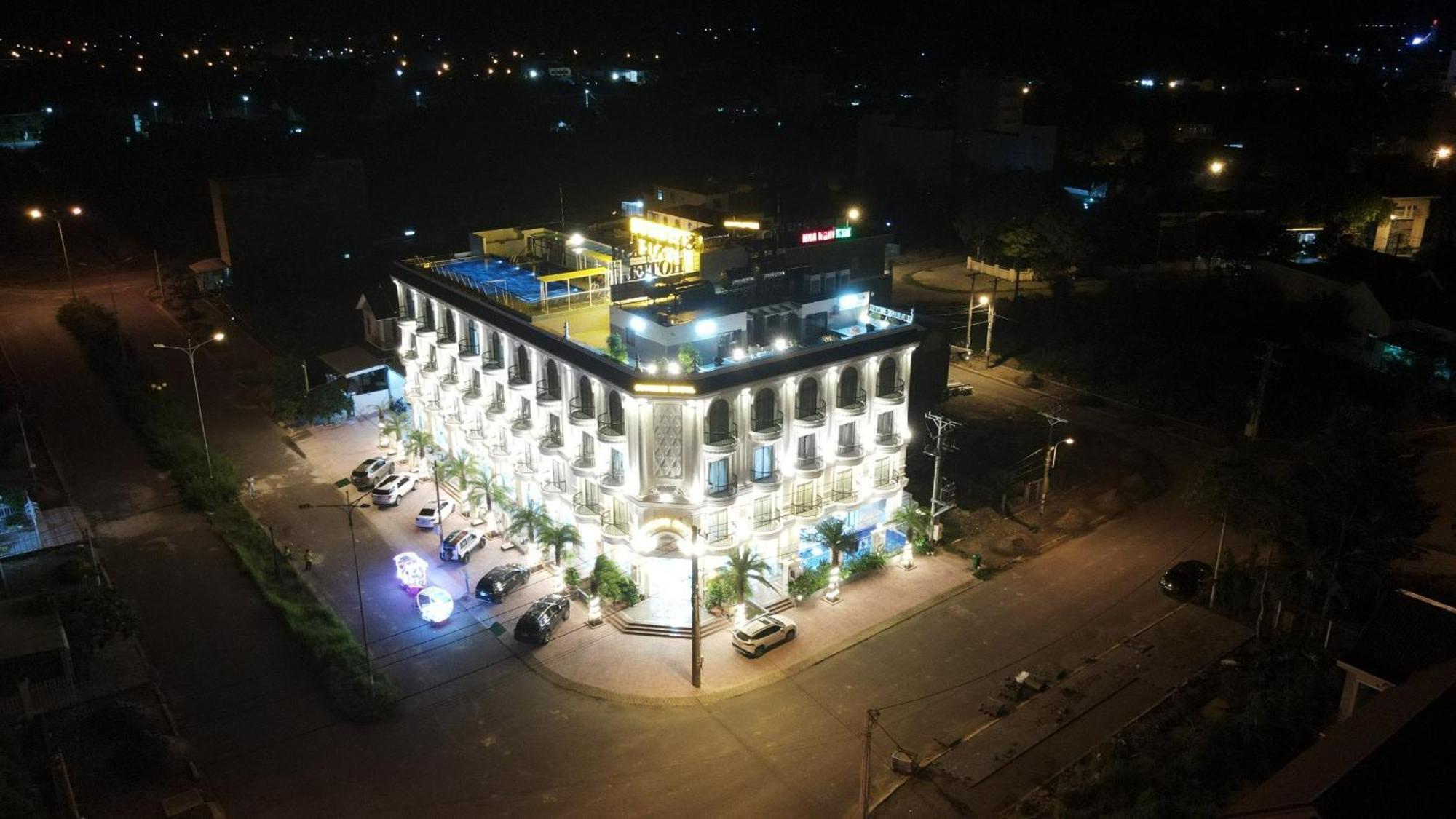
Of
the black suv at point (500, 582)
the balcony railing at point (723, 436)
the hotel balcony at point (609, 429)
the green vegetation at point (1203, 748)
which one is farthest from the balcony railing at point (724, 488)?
the green vegetation at point (1203, 748)

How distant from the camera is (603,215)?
112438 millimetres

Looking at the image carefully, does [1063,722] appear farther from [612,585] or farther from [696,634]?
[612,585]

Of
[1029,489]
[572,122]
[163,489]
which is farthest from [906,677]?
[572,122]

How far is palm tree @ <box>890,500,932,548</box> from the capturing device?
45.5m

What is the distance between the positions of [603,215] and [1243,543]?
3199 inches

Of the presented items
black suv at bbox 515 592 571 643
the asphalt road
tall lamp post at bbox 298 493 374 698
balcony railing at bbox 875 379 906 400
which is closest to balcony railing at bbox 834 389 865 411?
balcony railing at bbox 875 379 906 400

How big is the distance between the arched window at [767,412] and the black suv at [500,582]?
499 inches

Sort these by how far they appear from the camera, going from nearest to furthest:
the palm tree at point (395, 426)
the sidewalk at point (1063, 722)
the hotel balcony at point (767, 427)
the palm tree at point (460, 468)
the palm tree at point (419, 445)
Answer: the sidewalk at point (1063, 722) → the hotel balcony at point (767, 427) → the palm tree at point (460, 468) → the palm tree at point (419, 445) → the palm tree at point (395, 426)

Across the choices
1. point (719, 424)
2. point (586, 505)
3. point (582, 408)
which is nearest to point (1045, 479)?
point (719, 424)

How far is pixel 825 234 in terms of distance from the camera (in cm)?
5266

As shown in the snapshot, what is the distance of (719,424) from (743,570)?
602 centimetres

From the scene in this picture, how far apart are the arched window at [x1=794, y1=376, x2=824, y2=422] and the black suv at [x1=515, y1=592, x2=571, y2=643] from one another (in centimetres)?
1277

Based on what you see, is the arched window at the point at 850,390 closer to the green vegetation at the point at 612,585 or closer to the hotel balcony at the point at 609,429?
the hotel balcony at the point at 609,429

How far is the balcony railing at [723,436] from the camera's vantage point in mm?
39562
